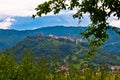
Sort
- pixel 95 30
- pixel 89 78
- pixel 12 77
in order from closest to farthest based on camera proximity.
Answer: pixel 95 30, pixel 12 77, pixel 89 78

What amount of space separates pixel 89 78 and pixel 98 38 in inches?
4156

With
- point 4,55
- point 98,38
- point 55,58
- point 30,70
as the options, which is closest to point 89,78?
point 55,58

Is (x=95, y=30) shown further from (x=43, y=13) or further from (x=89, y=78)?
(x=89, y=78)

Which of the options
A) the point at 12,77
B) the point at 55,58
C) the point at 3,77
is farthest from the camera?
the point at 55,58

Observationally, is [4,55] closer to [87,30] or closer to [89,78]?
[89,78]

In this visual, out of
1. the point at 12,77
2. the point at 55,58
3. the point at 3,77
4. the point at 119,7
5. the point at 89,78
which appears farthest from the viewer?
the point at 89,78

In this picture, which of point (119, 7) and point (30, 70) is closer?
point (119, 7)

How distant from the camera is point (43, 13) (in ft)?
64.3

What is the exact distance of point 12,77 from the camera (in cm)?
9869

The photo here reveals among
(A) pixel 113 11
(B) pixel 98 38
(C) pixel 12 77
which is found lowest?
(C) pixel 12 77

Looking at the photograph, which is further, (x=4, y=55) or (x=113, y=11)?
(x=4, y=55)

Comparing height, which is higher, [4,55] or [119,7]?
[119,7]

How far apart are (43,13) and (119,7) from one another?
4318 mm

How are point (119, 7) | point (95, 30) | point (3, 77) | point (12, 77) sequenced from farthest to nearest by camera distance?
point (12, 77), point (3, 77), point (95, 30), point (119, 7)
